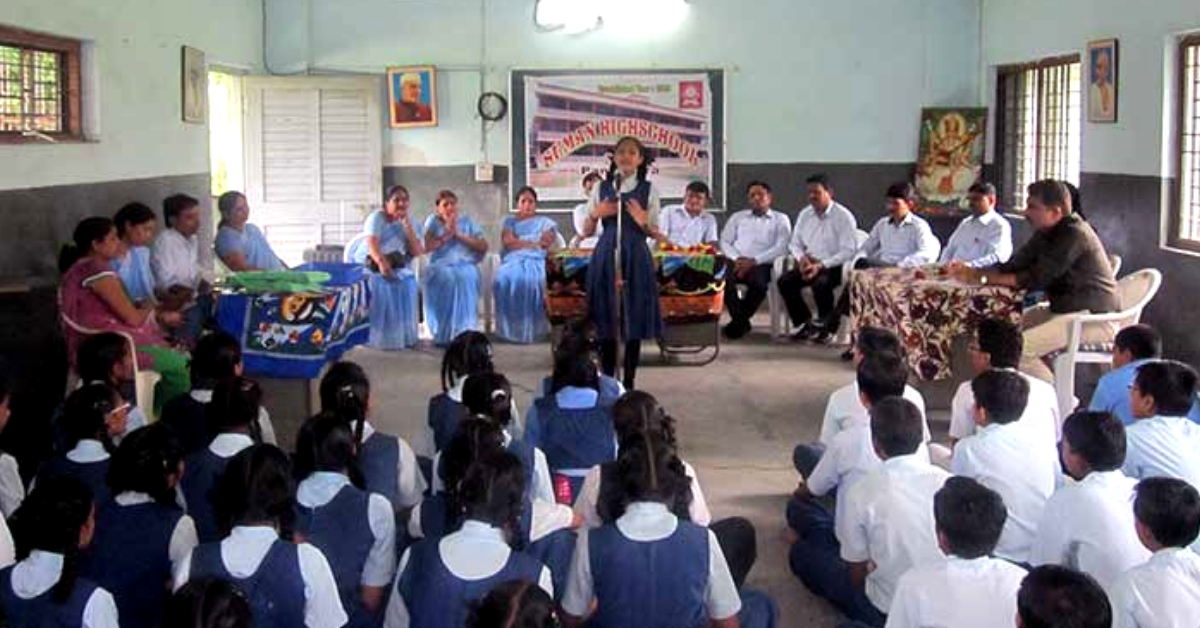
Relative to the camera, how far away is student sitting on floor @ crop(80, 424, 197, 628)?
3.24m

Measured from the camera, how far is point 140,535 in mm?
3270

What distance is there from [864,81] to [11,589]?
904 centimetres

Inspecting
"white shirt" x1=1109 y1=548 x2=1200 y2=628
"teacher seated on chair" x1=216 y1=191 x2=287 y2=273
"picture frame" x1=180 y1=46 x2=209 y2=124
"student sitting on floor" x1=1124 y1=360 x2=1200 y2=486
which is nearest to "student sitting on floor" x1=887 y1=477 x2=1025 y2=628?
"white shirt" x1=1109 y1=548 x2=1200 y2=628

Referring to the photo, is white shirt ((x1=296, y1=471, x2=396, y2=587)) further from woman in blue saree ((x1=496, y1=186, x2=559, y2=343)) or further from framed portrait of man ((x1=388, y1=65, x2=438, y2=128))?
framed portrait of man ((x1=388, y1=65, x2=438, y2=128))

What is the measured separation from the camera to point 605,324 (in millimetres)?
7270

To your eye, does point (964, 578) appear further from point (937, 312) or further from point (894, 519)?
point (937, 312)

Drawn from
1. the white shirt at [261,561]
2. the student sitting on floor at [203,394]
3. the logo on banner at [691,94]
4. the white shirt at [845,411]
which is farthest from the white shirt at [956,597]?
the logo on banner at [691,94]

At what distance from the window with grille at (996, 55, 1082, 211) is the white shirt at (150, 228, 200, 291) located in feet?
18.4

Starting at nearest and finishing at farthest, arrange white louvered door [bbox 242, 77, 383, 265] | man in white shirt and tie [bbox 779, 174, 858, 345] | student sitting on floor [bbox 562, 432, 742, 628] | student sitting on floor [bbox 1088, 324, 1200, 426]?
student sitting on floor [bbox 562, 432, 742, 628] → student sitting on floor [bbox 1088, 324, 1200, 426] → man in white shirt and tie [bbox 779, 174, 858, 345] → white louvered door [bbox 242, 77, 383, 265]

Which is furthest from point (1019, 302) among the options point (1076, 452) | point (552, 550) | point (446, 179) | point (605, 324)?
point (446, 179)

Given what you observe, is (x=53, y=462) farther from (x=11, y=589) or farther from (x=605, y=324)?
(x=605, y=324)

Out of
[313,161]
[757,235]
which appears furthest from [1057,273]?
[313,161]

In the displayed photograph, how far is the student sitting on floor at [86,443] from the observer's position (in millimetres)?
3807

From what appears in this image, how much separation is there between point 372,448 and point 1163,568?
213 cm
